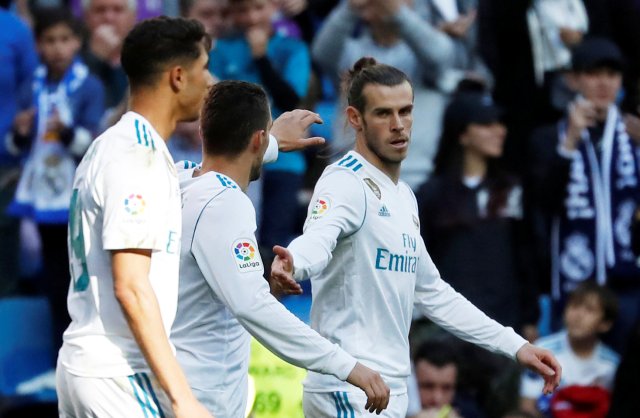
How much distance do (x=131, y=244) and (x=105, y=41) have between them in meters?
5.96

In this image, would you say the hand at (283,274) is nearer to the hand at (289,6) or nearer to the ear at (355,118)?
the ear at (355,118)

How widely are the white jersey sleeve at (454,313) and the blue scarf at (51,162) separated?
3.88 metres

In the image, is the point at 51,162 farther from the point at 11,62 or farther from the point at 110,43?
the point at 110,43

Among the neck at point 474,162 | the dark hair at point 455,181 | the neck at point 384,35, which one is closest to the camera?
the dark hair at point 455,181

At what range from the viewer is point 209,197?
5.16 m

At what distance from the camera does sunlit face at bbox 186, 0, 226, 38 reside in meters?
9.66

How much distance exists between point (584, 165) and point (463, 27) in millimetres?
1242

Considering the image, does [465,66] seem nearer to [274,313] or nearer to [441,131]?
[441,131]

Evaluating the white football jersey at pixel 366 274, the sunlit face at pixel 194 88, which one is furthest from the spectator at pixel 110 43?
the sunlit face at pixel 194 88

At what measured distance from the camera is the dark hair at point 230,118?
5.30m

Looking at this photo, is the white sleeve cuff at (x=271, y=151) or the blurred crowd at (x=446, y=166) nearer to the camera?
the white sleeve cuff at (x=271, y=151)

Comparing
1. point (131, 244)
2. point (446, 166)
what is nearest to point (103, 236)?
point (131, 244)

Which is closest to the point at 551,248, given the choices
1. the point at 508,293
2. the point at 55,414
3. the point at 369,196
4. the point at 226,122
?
the point at 508,293

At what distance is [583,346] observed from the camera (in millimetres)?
9078
